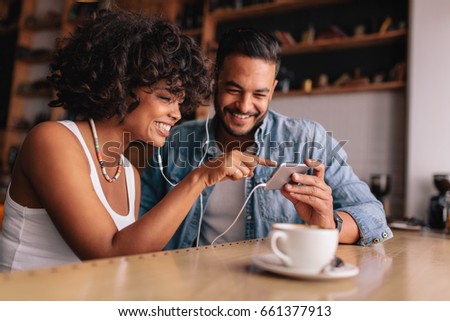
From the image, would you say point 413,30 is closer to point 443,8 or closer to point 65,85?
point 443,8

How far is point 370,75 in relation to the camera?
11.4 feet

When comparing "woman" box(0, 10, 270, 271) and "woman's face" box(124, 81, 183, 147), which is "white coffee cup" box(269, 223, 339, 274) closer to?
"woman" box(0, 10, 270, 271)

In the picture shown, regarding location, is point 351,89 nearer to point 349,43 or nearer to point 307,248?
point 349,43

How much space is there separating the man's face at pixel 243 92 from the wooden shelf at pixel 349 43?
180cm

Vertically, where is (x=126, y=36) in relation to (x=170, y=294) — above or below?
above

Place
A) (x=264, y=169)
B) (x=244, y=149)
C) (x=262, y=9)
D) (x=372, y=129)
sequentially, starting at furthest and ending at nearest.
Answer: (x=262, y=9) < (x=372, y=129) < (x=244, y=149) < (x=264, y=169)

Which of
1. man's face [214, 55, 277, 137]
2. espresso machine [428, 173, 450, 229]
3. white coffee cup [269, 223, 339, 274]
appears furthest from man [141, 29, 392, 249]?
espresso machine [428, 173, 450, 229]

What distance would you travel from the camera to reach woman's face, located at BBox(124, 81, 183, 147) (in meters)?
1.40

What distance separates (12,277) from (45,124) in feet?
1.94

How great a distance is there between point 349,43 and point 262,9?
0.83 metres

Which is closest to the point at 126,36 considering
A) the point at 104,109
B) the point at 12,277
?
the point at 104,109

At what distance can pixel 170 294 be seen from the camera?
0.63 metres

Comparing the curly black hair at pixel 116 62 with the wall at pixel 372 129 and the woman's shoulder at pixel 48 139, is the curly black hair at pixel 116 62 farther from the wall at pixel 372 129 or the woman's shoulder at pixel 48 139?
the wall at pixel 372 129

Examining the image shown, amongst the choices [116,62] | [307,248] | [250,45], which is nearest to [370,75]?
[250,45]
